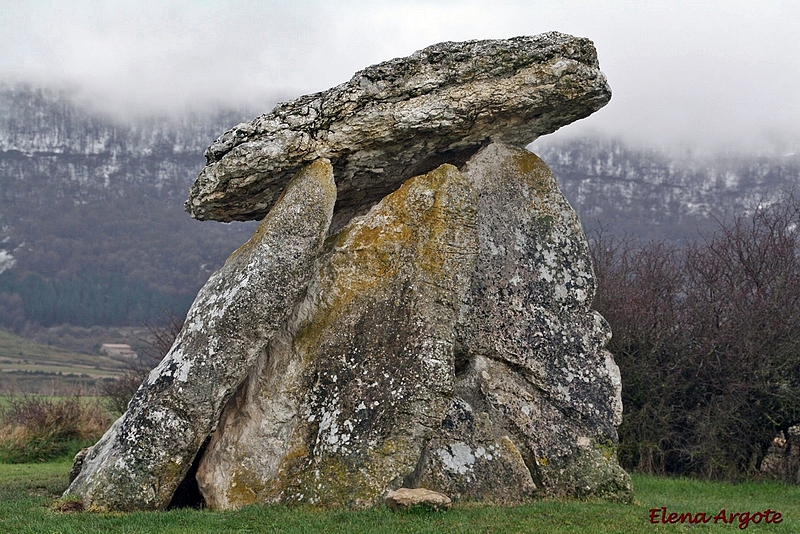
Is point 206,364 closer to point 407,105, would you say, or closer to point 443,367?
→ point 443,367

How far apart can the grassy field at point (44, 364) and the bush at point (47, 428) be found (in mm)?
43450

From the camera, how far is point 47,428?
1988cm

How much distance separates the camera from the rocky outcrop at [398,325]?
33.7ft

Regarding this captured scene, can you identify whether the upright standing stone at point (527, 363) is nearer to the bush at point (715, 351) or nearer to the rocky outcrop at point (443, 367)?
the rocky outcrop at point (443, 367)

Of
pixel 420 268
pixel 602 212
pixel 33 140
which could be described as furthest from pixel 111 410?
pixel 33 140

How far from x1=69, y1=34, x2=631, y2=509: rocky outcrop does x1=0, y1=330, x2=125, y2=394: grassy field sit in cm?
5573

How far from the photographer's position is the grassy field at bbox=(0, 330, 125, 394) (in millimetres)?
67688

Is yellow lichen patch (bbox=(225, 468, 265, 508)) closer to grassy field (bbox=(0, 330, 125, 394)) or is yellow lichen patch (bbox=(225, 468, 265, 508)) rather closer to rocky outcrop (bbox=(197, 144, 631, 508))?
rocky outcrop (bbox=(197, 144, 631, 508))

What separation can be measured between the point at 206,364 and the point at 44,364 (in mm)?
80504

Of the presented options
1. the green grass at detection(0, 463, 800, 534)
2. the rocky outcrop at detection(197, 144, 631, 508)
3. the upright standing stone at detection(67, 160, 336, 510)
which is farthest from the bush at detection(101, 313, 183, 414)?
the rocky outcrop at detection(197, 144, 631, 508)

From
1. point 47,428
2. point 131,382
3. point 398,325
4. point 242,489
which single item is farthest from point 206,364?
point 131,382

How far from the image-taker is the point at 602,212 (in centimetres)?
9050

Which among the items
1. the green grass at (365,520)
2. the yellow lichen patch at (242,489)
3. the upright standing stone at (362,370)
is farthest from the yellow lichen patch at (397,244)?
the green grass at (365,520)

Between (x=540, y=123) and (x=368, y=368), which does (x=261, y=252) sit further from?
(x=540, y=123)
